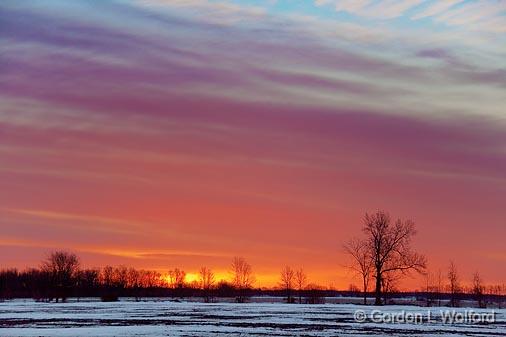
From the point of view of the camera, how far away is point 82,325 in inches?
2062

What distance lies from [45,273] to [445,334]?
151516 millimetres

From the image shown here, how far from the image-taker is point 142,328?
4891cm

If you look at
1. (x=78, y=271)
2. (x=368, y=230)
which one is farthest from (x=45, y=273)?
(x=368, y=230)

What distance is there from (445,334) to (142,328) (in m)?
20.6

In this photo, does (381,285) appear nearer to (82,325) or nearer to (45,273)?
(82,325)

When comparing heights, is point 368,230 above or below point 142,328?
above

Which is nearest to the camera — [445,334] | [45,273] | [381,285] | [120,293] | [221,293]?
[445,334]

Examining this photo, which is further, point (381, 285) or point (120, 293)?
point (120, 293)

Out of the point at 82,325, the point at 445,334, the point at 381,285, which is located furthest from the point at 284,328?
the point at 381,285

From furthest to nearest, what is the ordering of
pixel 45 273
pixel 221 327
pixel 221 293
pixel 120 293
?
pixel 45 273 < pixel 221 293 < pixel 120 293 < pixel 221 327

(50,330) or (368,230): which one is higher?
(368,230)

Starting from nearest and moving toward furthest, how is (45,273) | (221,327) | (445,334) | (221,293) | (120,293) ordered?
(445,334) → (221,327) → (120,293) → (221,293) → (45,273)

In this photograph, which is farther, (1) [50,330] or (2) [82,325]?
(2) [82,325]

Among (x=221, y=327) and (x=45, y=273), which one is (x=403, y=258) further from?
(x=45, y=273)
